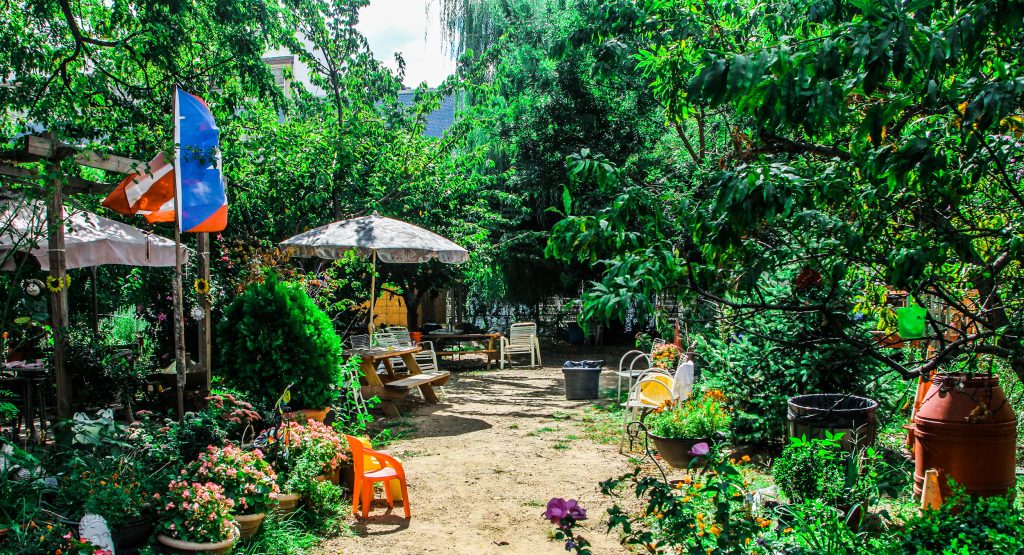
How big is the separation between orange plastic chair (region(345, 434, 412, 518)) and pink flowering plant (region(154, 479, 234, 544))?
46.6 inches

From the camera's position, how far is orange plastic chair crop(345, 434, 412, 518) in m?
4.62

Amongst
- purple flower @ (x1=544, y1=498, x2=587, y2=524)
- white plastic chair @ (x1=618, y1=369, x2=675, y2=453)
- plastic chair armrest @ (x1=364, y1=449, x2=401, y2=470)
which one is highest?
purple flower @ (x1=544, y1=498, x2=587, y2=524)

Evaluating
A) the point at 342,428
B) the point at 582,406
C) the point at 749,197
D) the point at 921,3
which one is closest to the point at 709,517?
the point at 749,197

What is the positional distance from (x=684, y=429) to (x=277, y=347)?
128 inches

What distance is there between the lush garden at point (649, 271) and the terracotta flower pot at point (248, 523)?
5cm

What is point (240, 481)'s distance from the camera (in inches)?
146

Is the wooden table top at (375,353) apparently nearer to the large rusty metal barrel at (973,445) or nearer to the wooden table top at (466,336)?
the wooden table top at (466,336)

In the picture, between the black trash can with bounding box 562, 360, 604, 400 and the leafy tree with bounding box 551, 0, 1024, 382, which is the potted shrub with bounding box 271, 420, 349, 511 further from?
the black trash can with bounding box 562, 360, 604, 400

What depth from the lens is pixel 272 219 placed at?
9219 mm

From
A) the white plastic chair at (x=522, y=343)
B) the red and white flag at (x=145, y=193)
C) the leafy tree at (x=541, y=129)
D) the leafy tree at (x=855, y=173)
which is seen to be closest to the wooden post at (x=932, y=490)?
the leafy tree at (x=855, y=173)

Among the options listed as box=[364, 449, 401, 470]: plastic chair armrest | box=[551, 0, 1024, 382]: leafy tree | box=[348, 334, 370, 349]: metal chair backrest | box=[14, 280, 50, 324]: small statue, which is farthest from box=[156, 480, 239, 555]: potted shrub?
box=[348, 334, 370, 349]: metal chair backrest

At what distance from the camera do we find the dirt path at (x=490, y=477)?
428 centimetres

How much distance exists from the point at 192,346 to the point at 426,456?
15.5ft

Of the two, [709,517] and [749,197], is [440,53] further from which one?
[749,197]
